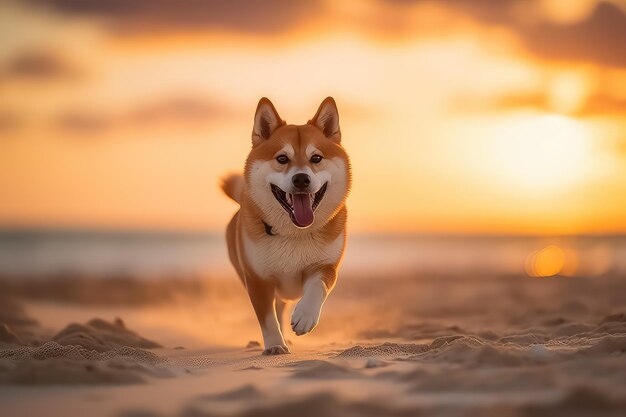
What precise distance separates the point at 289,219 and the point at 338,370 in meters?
1.64

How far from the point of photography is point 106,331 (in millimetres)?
6160

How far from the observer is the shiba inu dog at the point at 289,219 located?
513cm

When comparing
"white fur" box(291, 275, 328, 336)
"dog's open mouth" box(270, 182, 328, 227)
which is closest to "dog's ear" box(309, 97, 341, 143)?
"dog's open mouth" box(270, 182, 328, 227)

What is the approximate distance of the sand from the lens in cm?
294

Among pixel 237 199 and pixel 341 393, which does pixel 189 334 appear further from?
pixel 341 393

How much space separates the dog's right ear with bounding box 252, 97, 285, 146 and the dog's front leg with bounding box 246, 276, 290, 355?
102cm

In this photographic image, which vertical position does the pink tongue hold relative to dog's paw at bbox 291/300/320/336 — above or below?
above

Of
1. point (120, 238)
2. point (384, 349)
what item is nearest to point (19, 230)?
point (120, 238)

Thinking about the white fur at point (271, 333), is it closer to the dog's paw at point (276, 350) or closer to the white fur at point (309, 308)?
the dog's paw at point (276, 350)

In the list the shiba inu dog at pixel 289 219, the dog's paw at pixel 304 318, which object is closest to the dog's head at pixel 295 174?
the shiba inu dog at pixel 289 219

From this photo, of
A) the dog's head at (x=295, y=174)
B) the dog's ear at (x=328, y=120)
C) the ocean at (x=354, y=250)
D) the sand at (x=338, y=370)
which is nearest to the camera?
the sand at (x=338, y=370)

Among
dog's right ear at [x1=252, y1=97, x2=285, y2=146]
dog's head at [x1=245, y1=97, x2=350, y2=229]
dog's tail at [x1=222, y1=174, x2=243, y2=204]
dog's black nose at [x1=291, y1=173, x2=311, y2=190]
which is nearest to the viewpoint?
dog's black nose at [x1=291, y1=173, x2=311, y2=190]

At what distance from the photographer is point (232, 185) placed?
676cm

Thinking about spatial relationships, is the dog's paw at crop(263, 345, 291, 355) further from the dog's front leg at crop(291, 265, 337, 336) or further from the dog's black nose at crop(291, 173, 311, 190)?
the dog's black nose at crop(291, 173, 311, 190)
